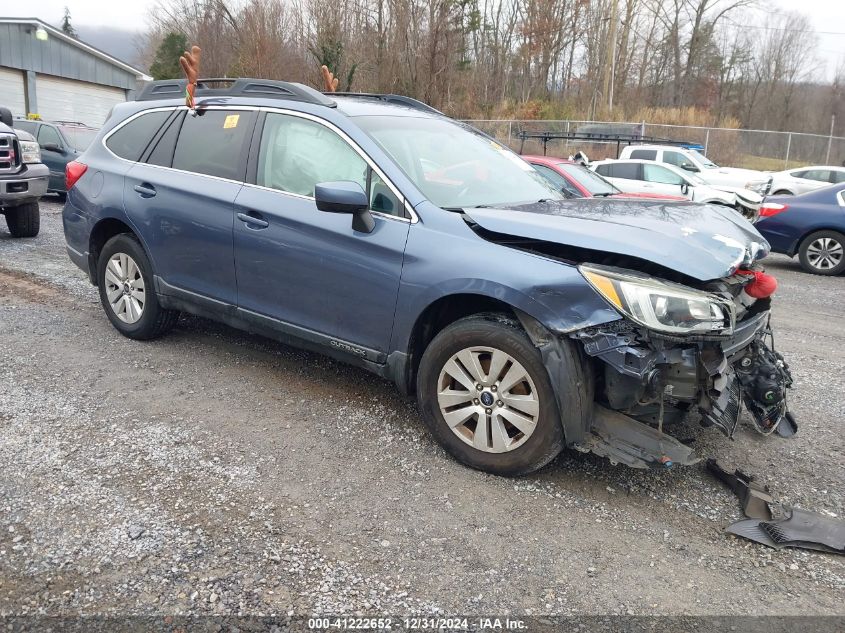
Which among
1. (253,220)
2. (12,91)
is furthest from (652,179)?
(12,91)

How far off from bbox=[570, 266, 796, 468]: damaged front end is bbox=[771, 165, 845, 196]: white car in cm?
1788

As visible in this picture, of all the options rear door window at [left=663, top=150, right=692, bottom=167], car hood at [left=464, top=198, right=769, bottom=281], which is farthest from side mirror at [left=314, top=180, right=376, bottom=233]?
rear door window at [left=663, top=150, right=692, bottom=167]

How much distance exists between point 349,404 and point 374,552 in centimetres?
153

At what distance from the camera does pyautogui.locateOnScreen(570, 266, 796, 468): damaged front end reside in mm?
2955

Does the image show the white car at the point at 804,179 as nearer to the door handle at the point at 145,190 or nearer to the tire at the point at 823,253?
the tire at the point at 823,253

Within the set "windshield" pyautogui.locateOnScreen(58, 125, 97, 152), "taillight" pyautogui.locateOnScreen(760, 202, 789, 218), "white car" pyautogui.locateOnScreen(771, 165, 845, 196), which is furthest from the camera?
"white car" pyautogui.locateOnScreen(771, 165, 845, 196)

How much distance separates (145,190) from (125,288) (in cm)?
81

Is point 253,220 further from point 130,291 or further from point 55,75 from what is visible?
point 55,75

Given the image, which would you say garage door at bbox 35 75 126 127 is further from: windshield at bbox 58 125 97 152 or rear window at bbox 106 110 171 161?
rear window at bbox 106 110 171 161

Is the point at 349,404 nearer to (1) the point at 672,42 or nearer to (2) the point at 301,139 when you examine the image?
(2) the point at 301,139

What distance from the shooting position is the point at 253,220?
418cm

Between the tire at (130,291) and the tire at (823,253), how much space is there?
8929mm

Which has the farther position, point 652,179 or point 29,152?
point 652,179

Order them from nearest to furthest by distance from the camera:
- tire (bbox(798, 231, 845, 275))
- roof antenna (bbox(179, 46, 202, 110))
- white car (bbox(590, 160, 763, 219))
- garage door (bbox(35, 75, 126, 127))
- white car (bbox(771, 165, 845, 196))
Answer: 1. roof antenna (bbox(179, 46, 202, 110))
2. tire (bbox(798, 231, 845, 275))
3. white car (bbox(590, 160, 763, 219))
4. white car (bbox(771, 165, 845, 196))
5. garage door (bbox(35, 75, 126, 127))
